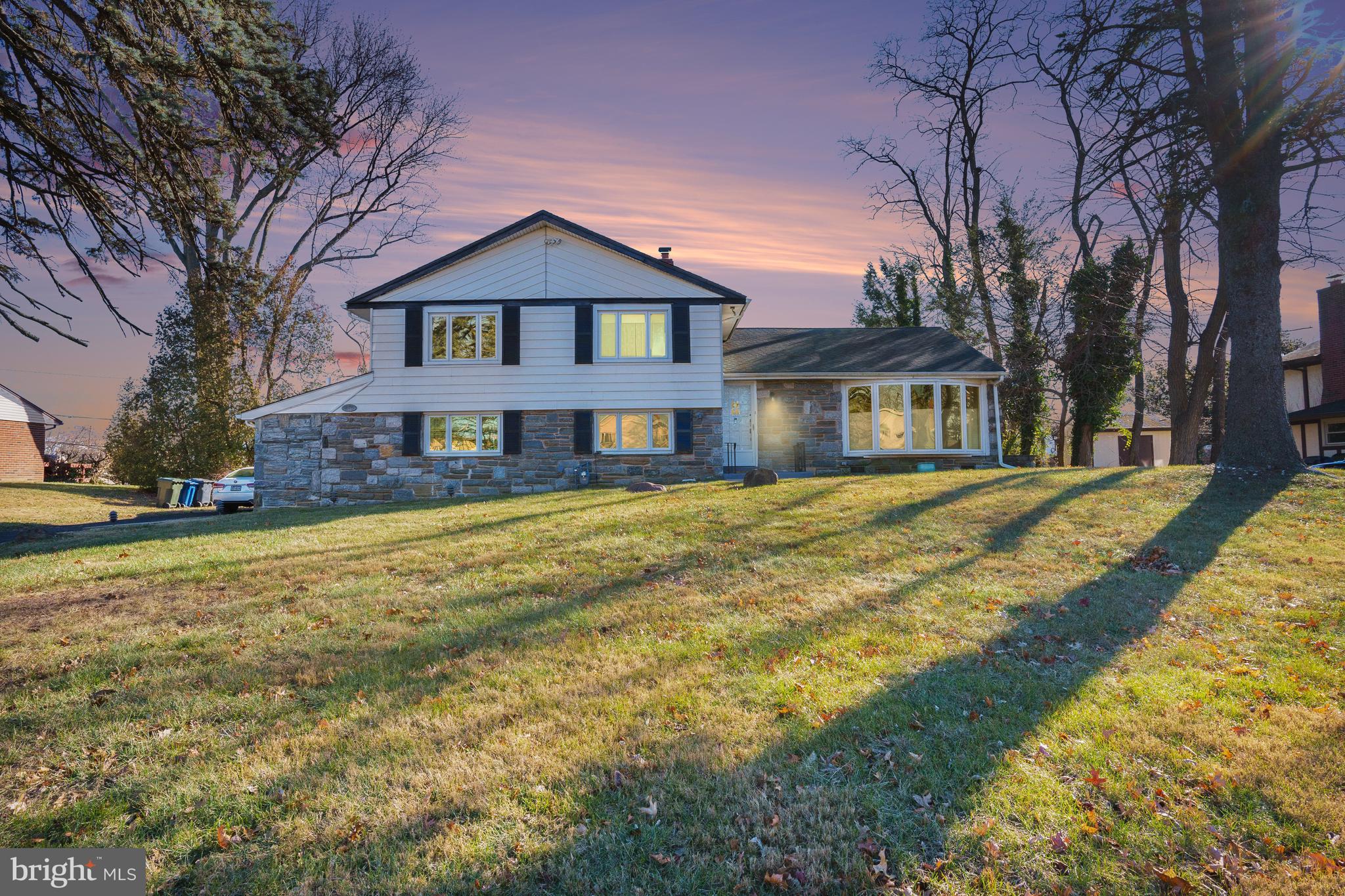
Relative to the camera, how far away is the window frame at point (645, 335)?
18.3 m

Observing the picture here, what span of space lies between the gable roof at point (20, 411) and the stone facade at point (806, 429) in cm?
3775

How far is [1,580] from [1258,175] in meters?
21.5

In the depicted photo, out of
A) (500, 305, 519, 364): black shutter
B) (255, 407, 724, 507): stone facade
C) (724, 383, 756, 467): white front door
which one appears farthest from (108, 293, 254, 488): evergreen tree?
(724, 383, 756, 467): white front door

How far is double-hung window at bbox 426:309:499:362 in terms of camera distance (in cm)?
1845

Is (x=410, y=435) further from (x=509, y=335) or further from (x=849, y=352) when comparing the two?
(x=849, y=352)

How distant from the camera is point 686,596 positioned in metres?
7.28

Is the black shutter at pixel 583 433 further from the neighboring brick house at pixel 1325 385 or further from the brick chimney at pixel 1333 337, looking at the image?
the brick chimney at pixel 1333 337

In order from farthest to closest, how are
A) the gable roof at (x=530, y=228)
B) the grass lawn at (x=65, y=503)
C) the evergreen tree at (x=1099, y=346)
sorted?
the evergreen tree at (x=1099, y=346)
the grass lawn at (x=65, y=503)
the gable roof at (x=530, y=228)

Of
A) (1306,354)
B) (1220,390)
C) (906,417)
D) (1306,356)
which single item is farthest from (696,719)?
(1306,354)

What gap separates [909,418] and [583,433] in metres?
10.2

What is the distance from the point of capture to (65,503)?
23188 mm

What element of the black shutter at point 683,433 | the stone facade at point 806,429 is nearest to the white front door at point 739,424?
the stone facade at point 806,429

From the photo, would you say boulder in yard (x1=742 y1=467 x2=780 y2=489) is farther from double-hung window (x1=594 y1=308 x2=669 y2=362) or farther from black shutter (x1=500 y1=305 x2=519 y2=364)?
black shutter (x1=500 y1=305 x2=519 y2=364)

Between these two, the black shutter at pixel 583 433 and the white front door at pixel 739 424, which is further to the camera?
the white front door at pixel 739 424
